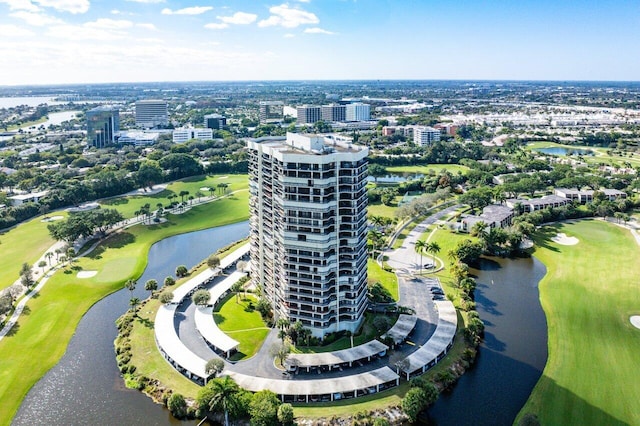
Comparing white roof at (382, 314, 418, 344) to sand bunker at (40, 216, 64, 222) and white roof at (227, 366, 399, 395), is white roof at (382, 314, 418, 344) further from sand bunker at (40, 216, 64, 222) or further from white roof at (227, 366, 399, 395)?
sand bunker at (40, 216, 64, 222)

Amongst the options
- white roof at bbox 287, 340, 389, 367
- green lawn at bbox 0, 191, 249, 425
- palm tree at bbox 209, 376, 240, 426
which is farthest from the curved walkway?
green lawn at bbox 0, 191, 249, 425

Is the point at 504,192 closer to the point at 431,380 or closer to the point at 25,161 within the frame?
the point at 431,380

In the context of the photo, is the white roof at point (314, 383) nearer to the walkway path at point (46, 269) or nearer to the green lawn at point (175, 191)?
the walkway path at point (46, 269)

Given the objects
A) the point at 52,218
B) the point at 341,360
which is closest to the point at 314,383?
the point at 341,360

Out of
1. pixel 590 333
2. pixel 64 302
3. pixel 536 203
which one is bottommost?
pixel 590 333

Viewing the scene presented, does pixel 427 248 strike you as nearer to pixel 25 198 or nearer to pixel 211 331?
pixel 211 331
